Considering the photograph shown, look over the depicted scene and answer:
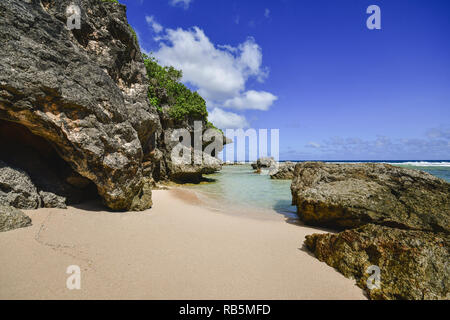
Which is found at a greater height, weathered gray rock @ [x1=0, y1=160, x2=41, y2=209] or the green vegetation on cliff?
the green vegetation on cliff

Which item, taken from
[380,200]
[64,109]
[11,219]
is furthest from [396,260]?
[64,109]

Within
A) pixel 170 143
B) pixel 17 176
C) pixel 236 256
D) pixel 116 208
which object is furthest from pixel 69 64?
pixel 170 143

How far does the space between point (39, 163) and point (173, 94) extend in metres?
14.2

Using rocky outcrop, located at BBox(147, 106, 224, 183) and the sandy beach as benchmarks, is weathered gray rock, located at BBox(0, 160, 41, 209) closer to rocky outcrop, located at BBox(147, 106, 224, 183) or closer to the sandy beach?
the sandy beach

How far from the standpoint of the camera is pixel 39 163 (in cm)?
457

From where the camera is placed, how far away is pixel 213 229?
4.59m

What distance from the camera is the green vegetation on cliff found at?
15352 mm

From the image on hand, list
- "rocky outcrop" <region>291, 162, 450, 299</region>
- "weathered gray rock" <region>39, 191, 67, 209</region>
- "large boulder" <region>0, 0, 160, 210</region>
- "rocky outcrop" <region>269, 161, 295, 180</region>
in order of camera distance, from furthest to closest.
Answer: "rocky outcrop" <region>269, 161, 295, 180</region>
"weathered gray rock" <region>39, 191, 67, 209</region>
"large boulder" <region>0, 0, 160, 210</region>
"rocky outcrop" <region>291, 162, 450, 299</region>

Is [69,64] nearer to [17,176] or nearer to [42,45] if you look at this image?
[42,45]

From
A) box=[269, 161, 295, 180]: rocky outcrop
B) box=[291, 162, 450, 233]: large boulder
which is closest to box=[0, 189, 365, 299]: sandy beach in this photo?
box=[291, 162, 450, 233]: large boulder

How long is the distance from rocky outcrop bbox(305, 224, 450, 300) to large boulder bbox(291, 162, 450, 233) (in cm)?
213

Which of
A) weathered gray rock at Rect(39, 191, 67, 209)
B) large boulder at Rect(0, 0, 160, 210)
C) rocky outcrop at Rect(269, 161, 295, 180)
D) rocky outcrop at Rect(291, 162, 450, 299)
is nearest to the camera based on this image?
rocky outcrop at Rect(291, 162, 450, 299)

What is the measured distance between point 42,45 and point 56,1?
158cm

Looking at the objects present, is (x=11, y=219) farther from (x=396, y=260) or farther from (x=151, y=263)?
(x=396, y=260)
